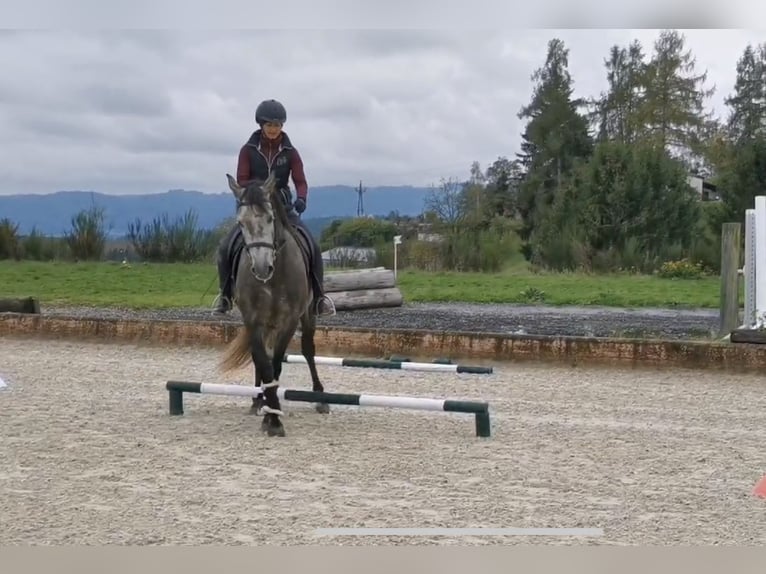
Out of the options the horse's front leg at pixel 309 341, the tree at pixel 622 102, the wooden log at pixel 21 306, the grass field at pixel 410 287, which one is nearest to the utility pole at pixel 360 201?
the grass field at pixel 410 287

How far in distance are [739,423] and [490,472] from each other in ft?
7.53

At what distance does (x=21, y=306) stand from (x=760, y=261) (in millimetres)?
8558

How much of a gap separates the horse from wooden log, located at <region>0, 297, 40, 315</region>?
6546 mm

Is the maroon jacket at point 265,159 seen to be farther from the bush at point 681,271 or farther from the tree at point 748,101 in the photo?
the tree at point 748,101

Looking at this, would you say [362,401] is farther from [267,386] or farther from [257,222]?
[257,222]

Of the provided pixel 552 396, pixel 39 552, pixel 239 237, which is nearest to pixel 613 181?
pixel 552 396

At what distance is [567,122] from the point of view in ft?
93.3

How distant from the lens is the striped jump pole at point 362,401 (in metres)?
5.54

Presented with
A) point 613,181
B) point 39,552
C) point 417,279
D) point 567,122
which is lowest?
point 39,552

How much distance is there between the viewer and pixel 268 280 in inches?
225

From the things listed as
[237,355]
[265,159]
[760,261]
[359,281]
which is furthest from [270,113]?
[359,281]

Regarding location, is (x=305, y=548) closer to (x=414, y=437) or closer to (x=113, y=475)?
(x=113, y=475)

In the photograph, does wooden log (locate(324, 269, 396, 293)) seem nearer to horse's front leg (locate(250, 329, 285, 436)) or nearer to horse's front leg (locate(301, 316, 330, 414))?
horse's front leg (locate(301, 316, 330, 414))

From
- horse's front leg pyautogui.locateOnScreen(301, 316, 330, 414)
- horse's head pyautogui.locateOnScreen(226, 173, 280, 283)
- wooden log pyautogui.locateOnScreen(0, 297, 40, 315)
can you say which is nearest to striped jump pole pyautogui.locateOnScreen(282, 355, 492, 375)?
horse's front leg pyautogui.locateOnScreen(301, 316, 330, 414)
